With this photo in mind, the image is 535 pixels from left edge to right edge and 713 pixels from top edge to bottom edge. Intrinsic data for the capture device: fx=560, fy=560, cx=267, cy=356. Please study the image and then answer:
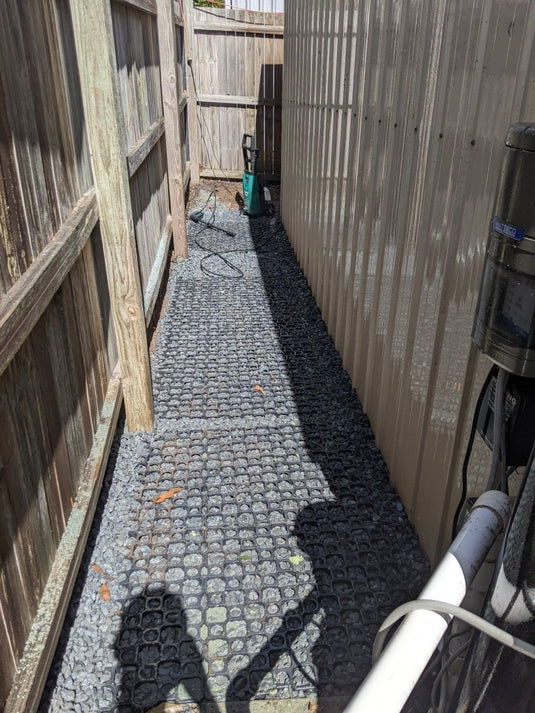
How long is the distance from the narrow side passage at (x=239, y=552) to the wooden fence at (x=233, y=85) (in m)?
6.74

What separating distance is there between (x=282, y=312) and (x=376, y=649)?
13.7ft

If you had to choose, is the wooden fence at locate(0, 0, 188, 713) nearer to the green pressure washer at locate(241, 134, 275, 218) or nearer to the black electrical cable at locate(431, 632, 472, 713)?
the black electrical cable at locate(431, 632, 472, 713)

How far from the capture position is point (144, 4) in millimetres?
4391

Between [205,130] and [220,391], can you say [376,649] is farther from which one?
[205,130]

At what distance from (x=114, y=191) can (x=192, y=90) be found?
7.34 m

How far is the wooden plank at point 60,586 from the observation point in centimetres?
167

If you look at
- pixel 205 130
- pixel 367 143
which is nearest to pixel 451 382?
pixel 367 143

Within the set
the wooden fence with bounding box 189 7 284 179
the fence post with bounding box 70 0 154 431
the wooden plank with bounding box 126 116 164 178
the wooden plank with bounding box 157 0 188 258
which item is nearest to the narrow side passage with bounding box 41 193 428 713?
the fence post with bounding box 70 0 154 431

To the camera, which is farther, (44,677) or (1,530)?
(44,677)

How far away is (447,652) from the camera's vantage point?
141 centimetres

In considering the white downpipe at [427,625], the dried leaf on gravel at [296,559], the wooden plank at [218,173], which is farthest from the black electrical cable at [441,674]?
the wooden plank at [218,173]

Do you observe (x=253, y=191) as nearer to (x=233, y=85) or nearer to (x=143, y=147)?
(x=233, y=85)

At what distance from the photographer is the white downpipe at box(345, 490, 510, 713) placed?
0.79 meters

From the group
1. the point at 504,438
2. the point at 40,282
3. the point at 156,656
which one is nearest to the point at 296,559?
the point at 156,656
